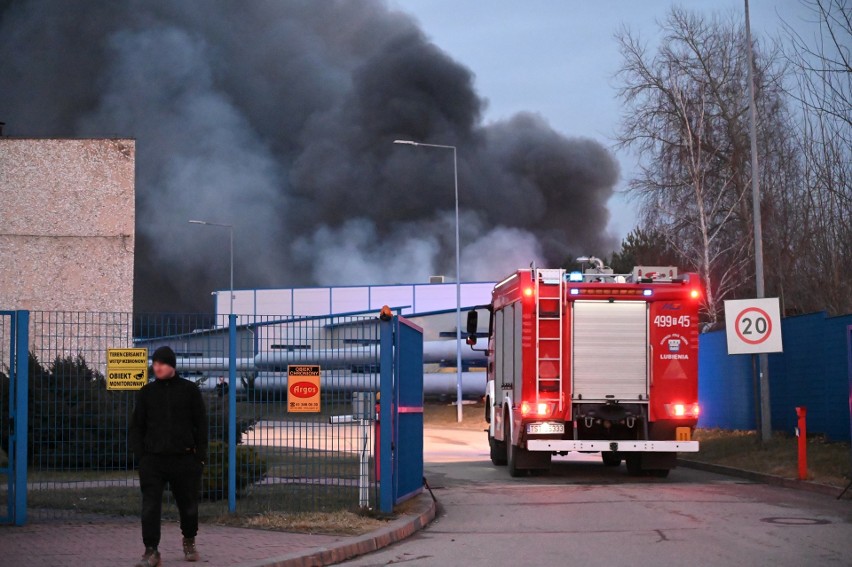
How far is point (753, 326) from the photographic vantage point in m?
18.5

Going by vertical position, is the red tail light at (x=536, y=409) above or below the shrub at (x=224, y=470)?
above

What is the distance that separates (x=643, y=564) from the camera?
8.66 meters

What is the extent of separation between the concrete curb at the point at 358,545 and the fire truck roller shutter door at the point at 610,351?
196 inches

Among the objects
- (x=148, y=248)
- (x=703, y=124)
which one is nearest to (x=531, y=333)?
(x=703, y=124)

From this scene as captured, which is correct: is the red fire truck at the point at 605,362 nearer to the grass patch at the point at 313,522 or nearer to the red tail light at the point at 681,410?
the red tail light at the point at 681,410

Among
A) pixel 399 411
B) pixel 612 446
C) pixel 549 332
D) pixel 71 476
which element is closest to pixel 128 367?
pixel 71 476

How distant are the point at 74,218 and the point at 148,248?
5969 cm

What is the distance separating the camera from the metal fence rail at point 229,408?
11.1 m

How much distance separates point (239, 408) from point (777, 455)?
10384mm

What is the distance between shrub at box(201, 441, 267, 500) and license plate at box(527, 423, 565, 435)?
5.09m

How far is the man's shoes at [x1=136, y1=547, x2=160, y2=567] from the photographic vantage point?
7926mm

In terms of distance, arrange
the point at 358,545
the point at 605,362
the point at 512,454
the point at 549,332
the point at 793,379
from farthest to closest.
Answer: the point at 793,379, the point at 512,454, the point at 605,362, the point at 549,332, the point at 358,545

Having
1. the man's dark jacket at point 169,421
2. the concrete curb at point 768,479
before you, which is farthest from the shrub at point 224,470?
the concrete curb at point 768,479

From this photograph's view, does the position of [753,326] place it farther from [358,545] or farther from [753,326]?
[358,545]
